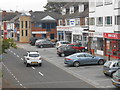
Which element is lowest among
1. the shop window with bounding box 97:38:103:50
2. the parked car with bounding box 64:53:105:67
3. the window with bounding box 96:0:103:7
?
the parked car with bounding box 64:53:105:67

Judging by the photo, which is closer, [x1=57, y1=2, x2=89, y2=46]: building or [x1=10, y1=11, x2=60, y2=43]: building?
[x1=57, y1=2, x2=89, y2=46]: building

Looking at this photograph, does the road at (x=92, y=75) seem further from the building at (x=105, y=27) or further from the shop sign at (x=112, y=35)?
the building at (x=105, y=27)

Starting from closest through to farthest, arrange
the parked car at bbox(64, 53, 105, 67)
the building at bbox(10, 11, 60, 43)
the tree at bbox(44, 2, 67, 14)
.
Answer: the parked car at bbox(64, 53, 105, 67) < the building at bbox(10, 11, 60, 43) < the tree at bbox(44, 2, 67, 14)

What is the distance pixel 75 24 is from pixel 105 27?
16.1 meters

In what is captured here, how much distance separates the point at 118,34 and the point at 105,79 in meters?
12.7

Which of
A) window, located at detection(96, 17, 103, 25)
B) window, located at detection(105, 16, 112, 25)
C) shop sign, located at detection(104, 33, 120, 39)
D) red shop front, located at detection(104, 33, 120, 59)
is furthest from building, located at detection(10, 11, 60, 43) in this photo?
shop sign, located at detection(104, 33, 120, 39)

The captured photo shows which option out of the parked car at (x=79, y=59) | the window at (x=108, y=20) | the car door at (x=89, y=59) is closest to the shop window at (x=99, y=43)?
the window at (x=108, y=20)

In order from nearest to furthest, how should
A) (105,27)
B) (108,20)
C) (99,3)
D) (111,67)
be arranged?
(111,67), (108,20), (105,27), (99,3)

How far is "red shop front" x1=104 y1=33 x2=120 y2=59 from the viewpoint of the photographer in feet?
119

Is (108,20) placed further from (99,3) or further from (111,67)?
(111,67)

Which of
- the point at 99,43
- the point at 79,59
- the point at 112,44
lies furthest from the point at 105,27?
the point at 79,59

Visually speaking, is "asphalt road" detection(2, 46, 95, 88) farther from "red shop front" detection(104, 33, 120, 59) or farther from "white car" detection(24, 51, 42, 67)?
"red shop front" detection(104, 33, 120, 59)

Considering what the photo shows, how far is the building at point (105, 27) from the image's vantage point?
36.3 m

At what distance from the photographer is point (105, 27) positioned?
3947 cm
